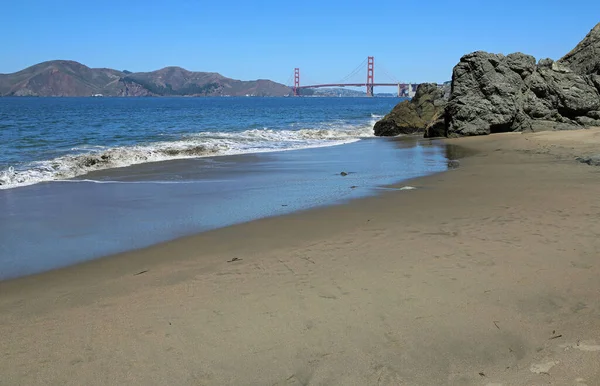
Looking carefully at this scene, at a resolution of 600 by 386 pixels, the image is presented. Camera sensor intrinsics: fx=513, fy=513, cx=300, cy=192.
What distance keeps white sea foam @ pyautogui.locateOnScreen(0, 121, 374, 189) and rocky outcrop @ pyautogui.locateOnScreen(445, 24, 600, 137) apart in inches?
226

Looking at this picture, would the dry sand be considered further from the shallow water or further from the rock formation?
the rock formation

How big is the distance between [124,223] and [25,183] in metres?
4.88

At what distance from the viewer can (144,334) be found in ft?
10.9

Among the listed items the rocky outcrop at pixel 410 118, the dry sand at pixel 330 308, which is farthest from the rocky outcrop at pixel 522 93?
the dry sand at pixel 330 308

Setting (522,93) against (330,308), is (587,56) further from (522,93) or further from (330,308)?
(330,308)

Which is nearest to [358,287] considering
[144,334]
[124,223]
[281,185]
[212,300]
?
[212,300]

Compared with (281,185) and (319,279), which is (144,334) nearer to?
(319,279)

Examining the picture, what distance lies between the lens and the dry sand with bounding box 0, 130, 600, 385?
115 inches

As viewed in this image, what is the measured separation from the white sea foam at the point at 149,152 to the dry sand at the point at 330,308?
6907 mm

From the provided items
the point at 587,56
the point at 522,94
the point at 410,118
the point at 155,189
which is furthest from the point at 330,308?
the point at 410,118

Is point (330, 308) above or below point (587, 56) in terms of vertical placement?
below

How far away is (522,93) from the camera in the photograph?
63.8ft

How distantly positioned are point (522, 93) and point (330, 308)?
18.4 metres

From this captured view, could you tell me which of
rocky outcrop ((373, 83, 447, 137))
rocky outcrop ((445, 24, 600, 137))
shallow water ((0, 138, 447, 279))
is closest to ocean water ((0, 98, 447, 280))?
shallow water ((0, 138, 447, 279))
